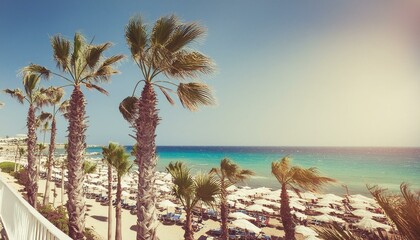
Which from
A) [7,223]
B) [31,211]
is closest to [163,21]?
[31,211]

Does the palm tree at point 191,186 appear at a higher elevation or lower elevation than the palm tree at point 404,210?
lower

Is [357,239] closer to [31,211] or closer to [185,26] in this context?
[31,211]

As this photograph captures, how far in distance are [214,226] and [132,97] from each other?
20.4 m

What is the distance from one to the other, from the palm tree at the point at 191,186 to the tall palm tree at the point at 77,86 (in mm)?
3054

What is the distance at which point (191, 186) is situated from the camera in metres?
9.55

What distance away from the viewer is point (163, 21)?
21.2ft

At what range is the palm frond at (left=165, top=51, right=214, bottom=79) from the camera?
6637 millimetres

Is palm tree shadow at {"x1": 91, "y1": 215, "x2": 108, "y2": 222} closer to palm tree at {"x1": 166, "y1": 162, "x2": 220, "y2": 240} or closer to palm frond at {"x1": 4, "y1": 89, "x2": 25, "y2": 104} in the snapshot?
palm frond at {"x1": 4, "y1": 89, "x2": 25, "y2": 104}

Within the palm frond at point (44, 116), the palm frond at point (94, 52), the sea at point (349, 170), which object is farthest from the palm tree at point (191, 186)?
the palm frond at point (44, 116)

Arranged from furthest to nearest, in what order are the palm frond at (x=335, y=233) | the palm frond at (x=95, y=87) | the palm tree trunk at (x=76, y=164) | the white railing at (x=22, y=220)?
the palm frond at (x=95, y=87) < the palm tree trunk at (x=76, y=164) < the white railing at (x=22, y=220) < the palm frond at (x=335, y=233)

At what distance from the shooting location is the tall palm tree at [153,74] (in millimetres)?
6438

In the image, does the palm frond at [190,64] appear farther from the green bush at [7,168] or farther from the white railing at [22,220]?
the green bush at [7,168]

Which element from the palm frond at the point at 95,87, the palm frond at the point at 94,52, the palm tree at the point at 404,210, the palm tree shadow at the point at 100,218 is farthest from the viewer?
the palm tree shadow at the point at 100,218

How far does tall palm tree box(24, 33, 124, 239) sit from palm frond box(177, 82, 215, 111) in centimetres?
295
